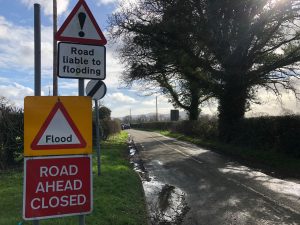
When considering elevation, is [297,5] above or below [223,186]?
above

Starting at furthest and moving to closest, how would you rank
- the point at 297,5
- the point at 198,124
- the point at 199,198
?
the point at 198,124 < the point at 297,5 < the point at 199,198

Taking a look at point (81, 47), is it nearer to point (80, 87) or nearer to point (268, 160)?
point (80, 87)

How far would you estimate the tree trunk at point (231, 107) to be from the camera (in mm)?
27719

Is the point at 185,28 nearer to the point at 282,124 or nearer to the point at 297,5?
the point at 297,5

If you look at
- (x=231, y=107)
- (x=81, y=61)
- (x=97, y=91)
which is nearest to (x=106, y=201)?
(x=97, y=91)

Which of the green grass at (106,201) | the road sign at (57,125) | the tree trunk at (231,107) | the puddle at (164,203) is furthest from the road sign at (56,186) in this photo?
the tree trunk at (231,107)

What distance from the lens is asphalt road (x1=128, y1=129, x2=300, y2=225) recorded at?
8.80 meters

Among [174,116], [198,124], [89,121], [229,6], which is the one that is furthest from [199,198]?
[174,116]

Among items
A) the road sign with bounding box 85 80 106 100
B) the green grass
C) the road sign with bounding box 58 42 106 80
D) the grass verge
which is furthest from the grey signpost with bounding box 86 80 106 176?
the road sign with bounding box 58 42 106 80

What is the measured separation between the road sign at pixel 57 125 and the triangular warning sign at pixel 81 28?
2.37 feet

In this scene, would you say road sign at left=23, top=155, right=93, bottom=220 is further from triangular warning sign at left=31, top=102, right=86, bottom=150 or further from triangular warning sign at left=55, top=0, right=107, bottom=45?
triangular warning sign at left=55, top=0, right=107, bottom=45

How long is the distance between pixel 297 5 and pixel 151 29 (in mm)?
8856

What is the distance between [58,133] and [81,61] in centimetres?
89

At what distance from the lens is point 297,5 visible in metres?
24.2
